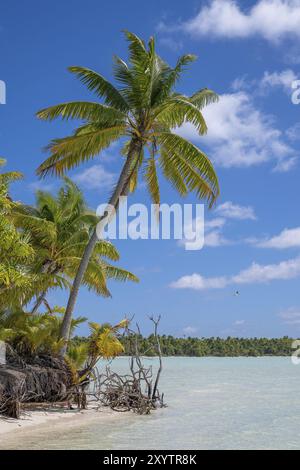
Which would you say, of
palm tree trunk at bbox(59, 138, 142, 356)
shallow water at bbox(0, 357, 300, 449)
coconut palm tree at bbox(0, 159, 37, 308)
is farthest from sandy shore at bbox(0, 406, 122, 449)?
coconut palm tree at bbox(0, 159, 37, 308)

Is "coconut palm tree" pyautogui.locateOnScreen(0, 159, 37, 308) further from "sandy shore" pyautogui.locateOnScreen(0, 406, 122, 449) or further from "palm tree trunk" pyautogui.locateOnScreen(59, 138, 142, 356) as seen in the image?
"palm tree trunk" pyautogui.locateOnScreen(59, 138, 142, 356)

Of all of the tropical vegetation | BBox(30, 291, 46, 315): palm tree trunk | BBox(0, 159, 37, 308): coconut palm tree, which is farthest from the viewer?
BBox(30, 291, 46, 315): palm tree trunk

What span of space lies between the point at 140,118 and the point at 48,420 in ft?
31.4

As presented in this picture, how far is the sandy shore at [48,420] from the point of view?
1421cm

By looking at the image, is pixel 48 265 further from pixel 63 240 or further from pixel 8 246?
pixel 8 246

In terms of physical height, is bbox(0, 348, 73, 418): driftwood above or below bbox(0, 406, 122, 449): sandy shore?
above

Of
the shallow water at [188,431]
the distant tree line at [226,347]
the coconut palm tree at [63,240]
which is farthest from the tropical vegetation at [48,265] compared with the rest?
the distant tree line at [226,347]

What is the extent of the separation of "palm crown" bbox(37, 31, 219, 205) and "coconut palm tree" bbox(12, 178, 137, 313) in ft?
8.65

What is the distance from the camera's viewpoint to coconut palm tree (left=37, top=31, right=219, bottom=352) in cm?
1911

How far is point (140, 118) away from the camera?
19688 mm

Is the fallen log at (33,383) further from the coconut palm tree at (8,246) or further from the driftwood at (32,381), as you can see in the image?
the coconut palm tree at (8,246)

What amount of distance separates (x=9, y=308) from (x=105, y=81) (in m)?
8.00

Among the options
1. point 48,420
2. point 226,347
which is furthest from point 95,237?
point 226,347
